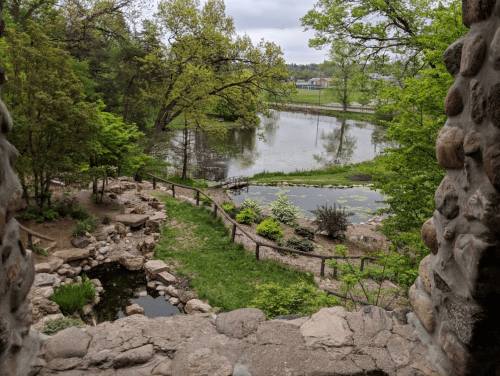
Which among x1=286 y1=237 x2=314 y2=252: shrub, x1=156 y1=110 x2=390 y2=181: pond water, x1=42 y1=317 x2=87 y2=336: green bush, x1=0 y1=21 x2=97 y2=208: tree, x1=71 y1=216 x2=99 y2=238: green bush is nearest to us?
x1=42 y1=317 x2=87 y2=336: green bush

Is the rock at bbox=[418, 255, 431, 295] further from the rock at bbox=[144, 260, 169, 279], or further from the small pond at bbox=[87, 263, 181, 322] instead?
the rock at bbox=[144, 260, 169, 279]

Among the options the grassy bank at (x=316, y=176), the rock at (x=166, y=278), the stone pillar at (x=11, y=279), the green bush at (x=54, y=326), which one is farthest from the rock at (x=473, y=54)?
the grassy bank at (x=316, y=176)

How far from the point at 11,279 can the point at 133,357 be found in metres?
1.03

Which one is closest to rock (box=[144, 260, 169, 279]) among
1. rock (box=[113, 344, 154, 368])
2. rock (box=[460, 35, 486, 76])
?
rock (box=[113, 344, 154, 368])

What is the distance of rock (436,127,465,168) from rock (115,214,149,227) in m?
9.75

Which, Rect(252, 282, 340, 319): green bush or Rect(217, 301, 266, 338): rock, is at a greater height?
Rect(217, 301, 266, 338): rock

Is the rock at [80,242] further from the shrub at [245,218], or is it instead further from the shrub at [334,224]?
the shrub at [334,224]

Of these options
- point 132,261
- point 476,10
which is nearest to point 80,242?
point 132,261

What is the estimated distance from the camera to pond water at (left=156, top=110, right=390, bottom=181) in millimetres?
25719

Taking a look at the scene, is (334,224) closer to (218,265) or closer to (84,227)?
(218,265)

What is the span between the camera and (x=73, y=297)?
20.0ft

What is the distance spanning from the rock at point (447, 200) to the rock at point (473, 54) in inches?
28.9

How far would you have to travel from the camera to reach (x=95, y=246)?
29.4ft

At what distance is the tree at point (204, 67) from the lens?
52.9 feet
